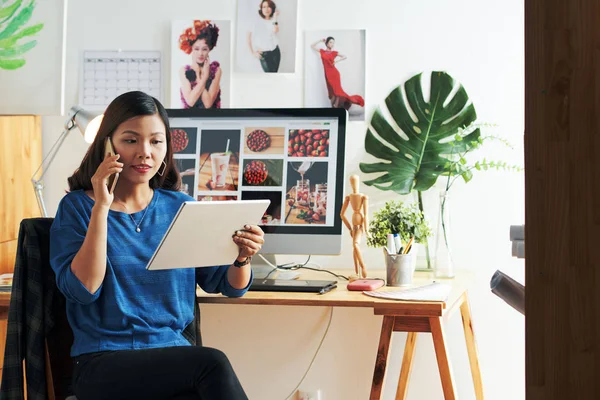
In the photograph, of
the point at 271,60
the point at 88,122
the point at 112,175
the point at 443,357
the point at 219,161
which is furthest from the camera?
the point at 271,60

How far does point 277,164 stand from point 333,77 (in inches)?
15.6

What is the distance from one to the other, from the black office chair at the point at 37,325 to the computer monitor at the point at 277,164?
58 centimetres

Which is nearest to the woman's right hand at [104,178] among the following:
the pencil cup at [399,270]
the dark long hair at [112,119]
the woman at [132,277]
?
the woman at [132,277]

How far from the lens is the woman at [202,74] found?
254cm

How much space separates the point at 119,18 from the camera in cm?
260

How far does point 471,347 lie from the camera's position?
2.31 m

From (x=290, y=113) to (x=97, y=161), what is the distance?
0.61 meters

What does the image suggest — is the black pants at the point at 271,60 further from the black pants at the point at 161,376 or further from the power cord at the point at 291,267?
the black pants at the point at 161,376

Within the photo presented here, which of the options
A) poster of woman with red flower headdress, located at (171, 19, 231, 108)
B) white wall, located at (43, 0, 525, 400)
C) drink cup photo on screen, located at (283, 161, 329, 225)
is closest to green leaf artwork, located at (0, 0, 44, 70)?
white wall, located at (43, 0, 525, 400)

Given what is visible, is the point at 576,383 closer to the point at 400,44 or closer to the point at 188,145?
the point at 188,145

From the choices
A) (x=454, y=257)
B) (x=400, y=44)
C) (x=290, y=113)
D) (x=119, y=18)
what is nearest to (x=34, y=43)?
(x=119, y=18)

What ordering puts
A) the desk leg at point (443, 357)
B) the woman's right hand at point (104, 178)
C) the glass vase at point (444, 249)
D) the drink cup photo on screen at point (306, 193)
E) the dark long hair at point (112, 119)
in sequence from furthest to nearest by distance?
the glass vase at point (444, 249)
the drink cup photo on screen at point (306, 193)
the desk leg at point (443, 357)
the dark long hair at point (112, 119)
the woman's right hand at point (104, 178)

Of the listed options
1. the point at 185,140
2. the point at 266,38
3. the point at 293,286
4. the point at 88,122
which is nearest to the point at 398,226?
the point at 293,286

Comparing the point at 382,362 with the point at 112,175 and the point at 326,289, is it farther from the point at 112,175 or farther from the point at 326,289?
the point at 112,175
